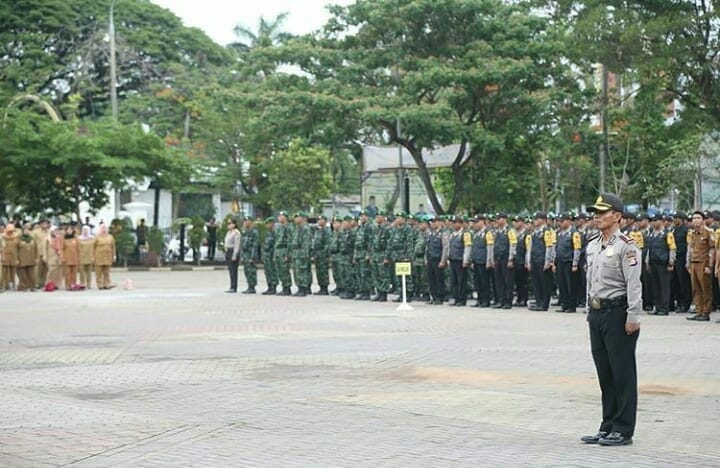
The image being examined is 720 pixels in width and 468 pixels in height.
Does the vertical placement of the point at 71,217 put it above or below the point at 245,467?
above

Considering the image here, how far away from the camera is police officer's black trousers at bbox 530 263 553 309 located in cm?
2475

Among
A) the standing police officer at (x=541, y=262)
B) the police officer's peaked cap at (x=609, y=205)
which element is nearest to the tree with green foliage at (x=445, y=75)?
the standing police officer at (x=541, y=262)

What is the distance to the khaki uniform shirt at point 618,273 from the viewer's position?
9.57 meters

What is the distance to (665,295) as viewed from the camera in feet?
75.4

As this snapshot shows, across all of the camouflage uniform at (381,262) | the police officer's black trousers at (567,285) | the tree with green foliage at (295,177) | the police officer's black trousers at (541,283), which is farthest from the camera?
the tree with green foliage at (295,177)

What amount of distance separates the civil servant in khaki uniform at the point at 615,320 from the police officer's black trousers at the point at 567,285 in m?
14.2

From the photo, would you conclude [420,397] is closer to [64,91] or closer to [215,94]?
[215,94]

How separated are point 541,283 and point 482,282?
166 cm

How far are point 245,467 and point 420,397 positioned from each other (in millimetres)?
3674

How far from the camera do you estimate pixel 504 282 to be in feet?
84.5

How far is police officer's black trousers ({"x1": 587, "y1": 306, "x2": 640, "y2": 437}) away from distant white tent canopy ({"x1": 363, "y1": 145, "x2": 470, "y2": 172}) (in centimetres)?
2867

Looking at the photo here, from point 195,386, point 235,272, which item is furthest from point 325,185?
point 195,386

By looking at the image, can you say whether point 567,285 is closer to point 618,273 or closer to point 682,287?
point 682,287

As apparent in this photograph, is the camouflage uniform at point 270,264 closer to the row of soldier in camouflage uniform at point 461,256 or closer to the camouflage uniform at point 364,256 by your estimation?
the row of soldier in camouflage uniform at point 461,256
